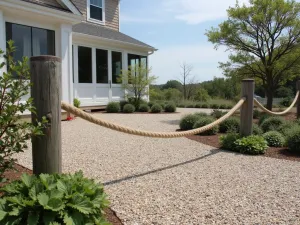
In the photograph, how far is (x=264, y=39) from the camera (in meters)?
10.7

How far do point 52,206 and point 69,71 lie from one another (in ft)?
28.2

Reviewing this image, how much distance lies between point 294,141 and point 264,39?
6179 millimetres

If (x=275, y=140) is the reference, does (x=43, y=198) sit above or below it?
above

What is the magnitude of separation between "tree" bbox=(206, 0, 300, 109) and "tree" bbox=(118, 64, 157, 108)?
5.12 metres

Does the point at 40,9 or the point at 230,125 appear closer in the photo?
the point at 230,125

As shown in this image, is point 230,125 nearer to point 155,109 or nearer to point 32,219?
point 32,219

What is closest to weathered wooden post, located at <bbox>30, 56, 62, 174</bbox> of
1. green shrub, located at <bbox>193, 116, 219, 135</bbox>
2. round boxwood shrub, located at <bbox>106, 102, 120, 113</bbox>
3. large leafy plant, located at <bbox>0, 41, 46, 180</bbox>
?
large leafy plant, located at <bbox>0, 41, 46, 180</bbox>

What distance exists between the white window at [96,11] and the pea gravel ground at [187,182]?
12373mm

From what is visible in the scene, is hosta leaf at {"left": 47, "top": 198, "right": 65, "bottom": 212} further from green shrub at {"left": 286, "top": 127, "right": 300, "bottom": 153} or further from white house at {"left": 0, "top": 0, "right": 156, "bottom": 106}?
white house at {"left": 0, "top": 0, "right": 156, "bottom": 106}

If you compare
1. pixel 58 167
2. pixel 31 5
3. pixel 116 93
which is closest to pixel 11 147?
pixel 58 167

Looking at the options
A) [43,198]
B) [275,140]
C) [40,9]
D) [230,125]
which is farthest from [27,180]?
[40,9]

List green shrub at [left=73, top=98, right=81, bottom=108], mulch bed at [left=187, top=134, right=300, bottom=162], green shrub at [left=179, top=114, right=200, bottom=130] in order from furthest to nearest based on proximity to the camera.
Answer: green shrub at [left=73, top=98, right=81, bottom=108], green shrub at [left=179, top=114, right=200, bottom=130], mulch bed at [left=187, top=134, right=300, bottom=162]

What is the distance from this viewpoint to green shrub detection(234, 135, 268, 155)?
18.0 feet

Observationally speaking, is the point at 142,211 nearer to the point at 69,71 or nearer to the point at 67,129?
the point at 67,129
